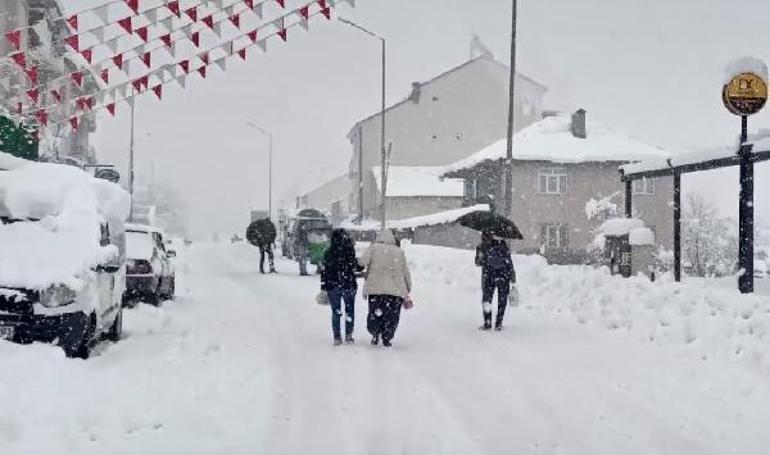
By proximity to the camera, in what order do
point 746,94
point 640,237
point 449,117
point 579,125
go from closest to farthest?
1. point 746,94
2. point 640,237
3. point 579,125
4. point 449,117

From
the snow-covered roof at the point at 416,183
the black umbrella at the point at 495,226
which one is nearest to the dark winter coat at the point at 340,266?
the black umbrella at the point at 495,226

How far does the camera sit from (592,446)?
6.34 m

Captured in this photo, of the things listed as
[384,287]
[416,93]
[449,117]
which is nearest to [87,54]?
[384,287]

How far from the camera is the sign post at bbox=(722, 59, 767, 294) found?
1242cm

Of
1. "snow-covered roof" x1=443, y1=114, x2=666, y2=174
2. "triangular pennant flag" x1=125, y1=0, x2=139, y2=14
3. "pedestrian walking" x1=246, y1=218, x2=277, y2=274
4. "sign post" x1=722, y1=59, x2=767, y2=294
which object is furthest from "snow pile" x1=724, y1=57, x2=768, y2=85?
"snow-covered roof" x1=443, y1=114, x2=666, y2=174

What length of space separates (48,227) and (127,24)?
3151mm

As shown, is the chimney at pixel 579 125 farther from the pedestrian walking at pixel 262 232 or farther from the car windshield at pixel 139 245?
the car windshield at pixel 139 245

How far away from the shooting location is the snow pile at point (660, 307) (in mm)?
10305

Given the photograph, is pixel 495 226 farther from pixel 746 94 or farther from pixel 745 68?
pixel 745 68

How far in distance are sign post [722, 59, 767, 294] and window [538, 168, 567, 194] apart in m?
37.0

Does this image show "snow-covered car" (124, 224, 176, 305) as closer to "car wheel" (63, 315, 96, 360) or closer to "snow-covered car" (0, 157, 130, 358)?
"snow-covered car" (0, 157, 130, 358)

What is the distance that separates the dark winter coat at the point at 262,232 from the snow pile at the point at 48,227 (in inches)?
634

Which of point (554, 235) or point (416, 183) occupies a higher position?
point (416, 183)

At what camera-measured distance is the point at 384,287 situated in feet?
38.6
